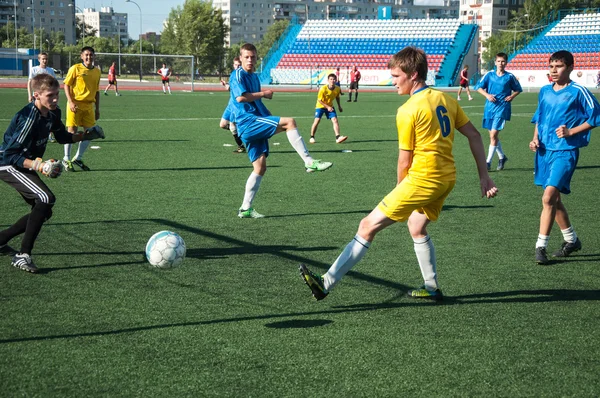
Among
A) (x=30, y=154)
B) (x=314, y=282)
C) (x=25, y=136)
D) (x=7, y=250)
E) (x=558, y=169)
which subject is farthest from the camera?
(x=558, y=169)

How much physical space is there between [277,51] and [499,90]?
5966 cm

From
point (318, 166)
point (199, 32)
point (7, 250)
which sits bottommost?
point (7, 250)

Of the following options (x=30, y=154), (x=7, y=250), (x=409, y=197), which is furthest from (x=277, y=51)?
(x=409, y=197)

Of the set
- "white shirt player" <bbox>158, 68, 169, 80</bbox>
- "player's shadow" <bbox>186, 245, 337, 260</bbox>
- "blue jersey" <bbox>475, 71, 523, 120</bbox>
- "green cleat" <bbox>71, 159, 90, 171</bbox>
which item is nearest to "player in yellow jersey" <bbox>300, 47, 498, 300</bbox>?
"player's shadow" <bbox>186, 245, 337, 260</bbox>

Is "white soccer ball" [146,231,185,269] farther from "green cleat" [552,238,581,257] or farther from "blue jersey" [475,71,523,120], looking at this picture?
"blue jersey" [475,71,523,120]

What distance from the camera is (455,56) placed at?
63.8 metres

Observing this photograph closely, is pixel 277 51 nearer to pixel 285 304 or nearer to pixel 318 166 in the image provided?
pixel 318 166

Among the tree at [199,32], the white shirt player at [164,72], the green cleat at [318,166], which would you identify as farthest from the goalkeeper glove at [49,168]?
the tree at [199,32]

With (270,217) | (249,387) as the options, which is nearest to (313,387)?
A: (249,387)

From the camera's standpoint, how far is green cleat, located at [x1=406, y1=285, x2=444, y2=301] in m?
5.13

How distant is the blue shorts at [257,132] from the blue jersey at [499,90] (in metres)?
5.77

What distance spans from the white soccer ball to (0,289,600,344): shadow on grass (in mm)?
1154

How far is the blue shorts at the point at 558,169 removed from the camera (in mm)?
6363

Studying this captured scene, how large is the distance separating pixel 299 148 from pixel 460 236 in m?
2.15
